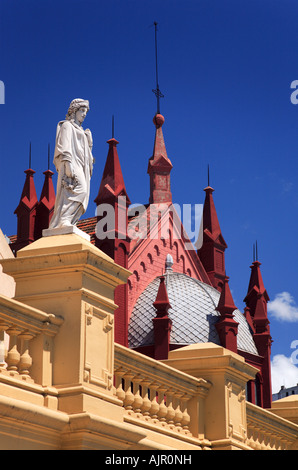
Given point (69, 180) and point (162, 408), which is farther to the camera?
point (162, 408)

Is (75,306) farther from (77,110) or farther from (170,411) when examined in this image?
(170,411)

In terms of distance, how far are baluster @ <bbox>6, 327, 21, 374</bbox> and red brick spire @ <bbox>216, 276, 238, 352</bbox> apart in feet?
73.4

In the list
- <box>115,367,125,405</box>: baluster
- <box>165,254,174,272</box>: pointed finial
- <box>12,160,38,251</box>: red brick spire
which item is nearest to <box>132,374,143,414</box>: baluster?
<box>115,367,125,405</box>: baluster

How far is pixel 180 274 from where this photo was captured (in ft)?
110

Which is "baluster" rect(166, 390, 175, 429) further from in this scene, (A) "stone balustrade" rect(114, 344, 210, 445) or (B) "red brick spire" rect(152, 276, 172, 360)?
(B) "red brick spire" rect(152, 276, 172, 360)

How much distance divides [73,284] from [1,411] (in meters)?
1.88

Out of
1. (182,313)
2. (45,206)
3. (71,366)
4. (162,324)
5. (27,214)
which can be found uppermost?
(45,206)

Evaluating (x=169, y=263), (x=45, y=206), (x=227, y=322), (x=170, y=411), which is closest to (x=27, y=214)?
(x=45, y=206)

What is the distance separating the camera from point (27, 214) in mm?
32375

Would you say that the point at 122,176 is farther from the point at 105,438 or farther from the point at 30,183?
the point at 105,438

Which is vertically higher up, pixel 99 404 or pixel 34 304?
pixel 34 304

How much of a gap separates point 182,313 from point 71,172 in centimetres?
2145

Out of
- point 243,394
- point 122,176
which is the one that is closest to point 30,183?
point 122,176

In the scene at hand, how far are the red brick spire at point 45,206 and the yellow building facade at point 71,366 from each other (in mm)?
20934
